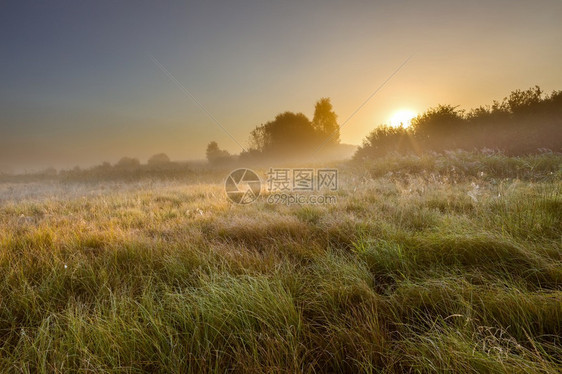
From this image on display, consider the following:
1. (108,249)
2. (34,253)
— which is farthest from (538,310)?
(34,253)

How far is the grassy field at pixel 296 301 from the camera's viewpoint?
1.16 meters

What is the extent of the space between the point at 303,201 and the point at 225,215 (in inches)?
73.2

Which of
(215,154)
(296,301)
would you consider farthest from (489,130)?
(215,154)

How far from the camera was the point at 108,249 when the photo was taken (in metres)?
2.53

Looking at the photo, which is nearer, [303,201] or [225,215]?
[225,215]

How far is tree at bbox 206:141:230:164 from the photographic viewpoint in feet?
86.5

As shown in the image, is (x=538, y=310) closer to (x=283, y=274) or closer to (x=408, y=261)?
(x=408, y=261)

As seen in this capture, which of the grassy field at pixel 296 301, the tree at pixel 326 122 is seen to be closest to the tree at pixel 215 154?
the tree at pixel 326 122

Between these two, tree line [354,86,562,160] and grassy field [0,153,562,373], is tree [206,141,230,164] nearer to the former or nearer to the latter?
tree line [354,86,562,160]

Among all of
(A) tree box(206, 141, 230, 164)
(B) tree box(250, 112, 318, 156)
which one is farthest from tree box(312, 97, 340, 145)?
(A) tree box(206, 141, 230, 164)

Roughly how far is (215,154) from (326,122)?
1379 cm

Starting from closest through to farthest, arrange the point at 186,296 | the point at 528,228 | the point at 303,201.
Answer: the point at 186,296
the point at 528,228
the point at 303,201

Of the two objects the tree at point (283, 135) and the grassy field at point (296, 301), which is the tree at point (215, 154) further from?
the grassy field at point (296, 301)

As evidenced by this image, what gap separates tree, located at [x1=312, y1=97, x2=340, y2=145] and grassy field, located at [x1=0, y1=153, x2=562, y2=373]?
25933 millimetres
